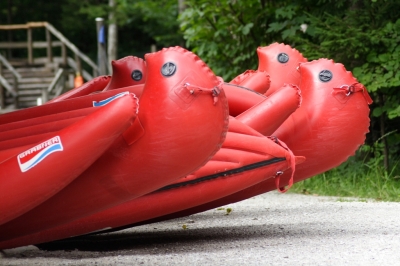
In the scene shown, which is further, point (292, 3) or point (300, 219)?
point (292, 3)

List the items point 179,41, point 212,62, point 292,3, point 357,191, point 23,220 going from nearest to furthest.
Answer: point 23,220, point 357,191, point 292,3, point 212,62, point 179,41

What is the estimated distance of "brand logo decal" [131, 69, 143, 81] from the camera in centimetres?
596

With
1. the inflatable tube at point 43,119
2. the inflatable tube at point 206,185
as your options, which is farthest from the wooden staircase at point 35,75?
the inflatable tube at point 206,185

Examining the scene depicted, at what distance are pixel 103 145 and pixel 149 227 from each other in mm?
2461

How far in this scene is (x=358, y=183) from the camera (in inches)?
307

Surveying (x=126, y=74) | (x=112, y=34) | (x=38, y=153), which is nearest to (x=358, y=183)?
(x=126, y=74)

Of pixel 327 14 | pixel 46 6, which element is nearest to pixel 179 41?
pixel 46 6

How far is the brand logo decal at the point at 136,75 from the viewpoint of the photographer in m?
5.96

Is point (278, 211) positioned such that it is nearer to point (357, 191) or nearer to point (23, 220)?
point (357, 191)

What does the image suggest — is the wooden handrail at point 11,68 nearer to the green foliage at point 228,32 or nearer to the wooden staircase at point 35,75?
the wooden staircase at point 35,75

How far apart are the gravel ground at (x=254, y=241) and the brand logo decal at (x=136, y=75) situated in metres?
1.09

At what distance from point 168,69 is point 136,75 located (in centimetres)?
207

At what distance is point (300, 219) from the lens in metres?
5.81

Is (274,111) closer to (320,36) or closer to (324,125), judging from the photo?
(324,125)
